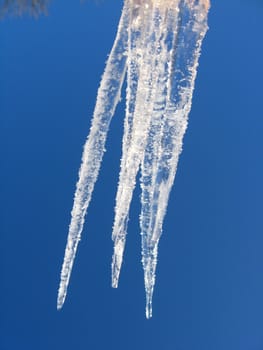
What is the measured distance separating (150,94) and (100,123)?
0.71 feet

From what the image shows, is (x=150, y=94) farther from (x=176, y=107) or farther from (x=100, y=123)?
(x=100, y=123)

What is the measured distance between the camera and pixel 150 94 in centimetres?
154

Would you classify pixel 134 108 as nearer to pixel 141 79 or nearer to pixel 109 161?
pixel 141 79

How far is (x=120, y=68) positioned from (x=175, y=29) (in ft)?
0.74

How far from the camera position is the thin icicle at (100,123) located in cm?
154

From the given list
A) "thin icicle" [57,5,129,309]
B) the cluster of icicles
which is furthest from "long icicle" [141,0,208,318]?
"thin icicle" [57,5,129,309]

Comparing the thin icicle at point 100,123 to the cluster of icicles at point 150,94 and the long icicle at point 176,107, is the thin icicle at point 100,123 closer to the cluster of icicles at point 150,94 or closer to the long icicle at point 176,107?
the cluster of icicles at point 150,94

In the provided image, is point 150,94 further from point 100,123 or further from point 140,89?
point 100,123

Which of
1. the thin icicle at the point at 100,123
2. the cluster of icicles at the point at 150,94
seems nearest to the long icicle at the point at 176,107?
the cluster of icicles at the point at 150,94

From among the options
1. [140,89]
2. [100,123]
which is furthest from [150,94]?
[100,123]

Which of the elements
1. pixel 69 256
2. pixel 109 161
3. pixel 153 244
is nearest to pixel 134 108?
pixel 153 244

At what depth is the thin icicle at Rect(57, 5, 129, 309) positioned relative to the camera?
154 cm

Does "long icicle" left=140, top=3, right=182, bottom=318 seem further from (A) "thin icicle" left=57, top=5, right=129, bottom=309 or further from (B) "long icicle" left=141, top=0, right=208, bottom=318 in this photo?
(A) "thin icicle" left=57, top=5, right=129, bottom=309

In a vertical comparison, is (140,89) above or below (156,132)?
above
